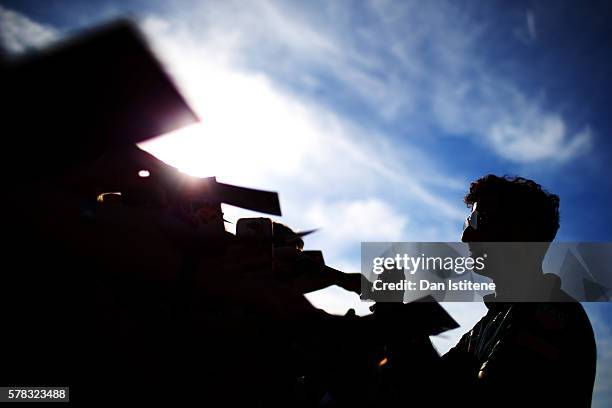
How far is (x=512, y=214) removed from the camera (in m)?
2.82

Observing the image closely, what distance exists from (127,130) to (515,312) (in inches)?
132

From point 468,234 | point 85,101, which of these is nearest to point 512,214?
point 468,234

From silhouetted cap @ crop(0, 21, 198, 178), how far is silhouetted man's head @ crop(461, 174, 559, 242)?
2.72m

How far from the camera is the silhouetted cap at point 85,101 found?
65.0 inches

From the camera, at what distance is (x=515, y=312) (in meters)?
2.51

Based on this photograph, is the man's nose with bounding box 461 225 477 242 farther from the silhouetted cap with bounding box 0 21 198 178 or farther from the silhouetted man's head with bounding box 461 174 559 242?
the silhouetted cap with bounding box 0 21 198 178

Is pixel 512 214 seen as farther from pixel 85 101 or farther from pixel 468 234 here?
pixel 85 101

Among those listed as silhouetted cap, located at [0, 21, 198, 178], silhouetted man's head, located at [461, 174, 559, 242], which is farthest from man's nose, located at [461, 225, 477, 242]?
silhouetted cap, located at [0, 21, 198, 178]

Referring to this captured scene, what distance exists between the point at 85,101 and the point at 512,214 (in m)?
3.60

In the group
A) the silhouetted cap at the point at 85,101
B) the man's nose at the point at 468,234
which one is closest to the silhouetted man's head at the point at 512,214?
the man's nose at the point at 468,234

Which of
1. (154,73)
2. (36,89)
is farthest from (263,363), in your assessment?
(36,89)

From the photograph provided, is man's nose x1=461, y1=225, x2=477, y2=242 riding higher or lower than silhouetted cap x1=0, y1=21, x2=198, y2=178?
lower

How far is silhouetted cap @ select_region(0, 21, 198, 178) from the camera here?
1.65 metres

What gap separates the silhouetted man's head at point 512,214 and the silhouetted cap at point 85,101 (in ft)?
8.94
